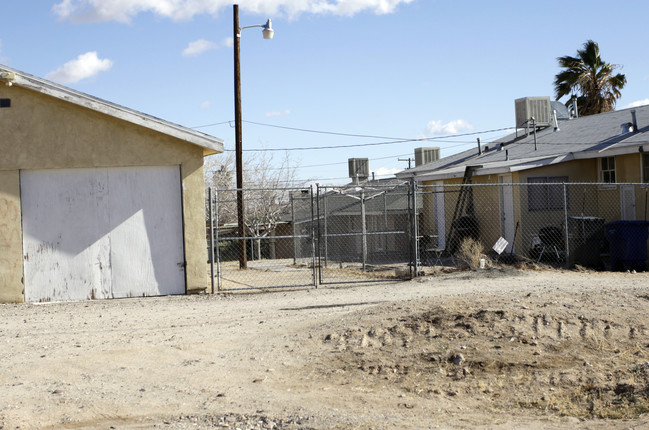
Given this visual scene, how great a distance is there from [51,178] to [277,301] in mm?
4737

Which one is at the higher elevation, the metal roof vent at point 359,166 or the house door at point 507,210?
the metal roof vent at point 359,166

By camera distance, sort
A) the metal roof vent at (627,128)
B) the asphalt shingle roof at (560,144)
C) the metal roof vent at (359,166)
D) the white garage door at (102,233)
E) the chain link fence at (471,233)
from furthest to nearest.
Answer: the metal roof vent at (359,166)
the metal roof vent at (627,128)
the asphalt shingle roof at (560,144)
the chain link fence at (471,233)
the white garage door at (102,233)

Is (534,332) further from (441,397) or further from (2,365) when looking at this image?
(2,365)

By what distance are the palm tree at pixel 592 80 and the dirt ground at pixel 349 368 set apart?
22.7 metres

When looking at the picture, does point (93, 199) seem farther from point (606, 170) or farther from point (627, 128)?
point (627, 128)

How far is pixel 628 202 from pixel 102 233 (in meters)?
13.4

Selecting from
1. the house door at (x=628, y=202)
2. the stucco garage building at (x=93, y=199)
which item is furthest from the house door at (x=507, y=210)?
the stucco garage building at (x=93, y=199)

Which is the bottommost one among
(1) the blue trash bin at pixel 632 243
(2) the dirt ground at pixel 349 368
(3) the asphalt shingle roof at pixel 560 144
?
(2) the dirt ground at pixel 349 368

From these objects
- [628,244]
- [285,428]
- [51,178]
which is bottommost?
[285,428]

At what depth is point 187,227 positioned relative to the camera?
1259cm

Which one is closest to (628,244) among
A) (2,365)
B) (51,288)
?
(51,288)

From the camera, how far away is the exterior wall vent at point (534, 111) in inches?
1005

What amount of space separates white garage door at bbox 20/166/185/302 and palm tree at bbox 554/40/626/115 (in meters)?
23.8

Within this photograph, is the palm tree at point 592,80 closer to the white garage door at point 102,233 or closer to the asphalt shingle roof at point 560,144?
the asphalt shingle roof at point 560,144
